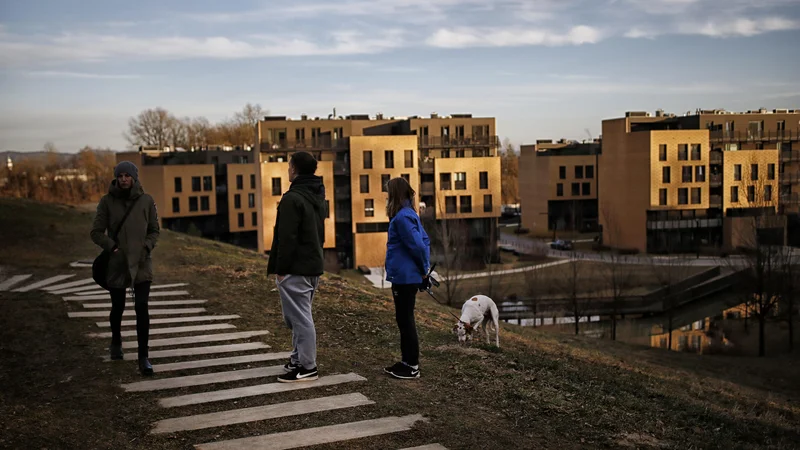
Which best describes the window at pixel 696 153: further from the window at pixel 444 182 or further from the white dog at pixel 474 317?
the white dog at pixel 474 317

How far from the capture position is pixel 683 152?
205ft

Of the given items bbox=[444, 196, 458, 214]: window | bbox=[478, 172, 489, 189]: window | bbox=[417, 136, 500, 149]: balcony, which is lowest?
bbox=[444, 196, 458, 214]: window

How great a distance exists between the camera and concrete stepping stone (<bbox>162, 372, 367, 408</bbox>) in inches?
257

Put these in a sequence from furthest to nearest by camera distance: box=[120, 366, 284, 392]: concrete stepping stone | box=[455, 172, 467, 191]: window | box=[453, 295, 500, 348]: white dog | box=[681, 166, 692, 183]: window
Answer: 1. box=[681, 166, 692, 183]: window
2. box=[455, 172, 467, 191]: window
3. box=[453, 295, 500, 348]: white dog
4. box=[120, 366, 284, 392]: concrete stepping stone

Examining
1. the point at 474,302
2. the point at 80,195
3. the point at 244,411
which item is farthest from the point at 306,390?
the point at 80,195

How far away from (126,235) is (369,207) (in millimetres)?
48134

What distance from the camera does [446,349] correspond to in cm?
924

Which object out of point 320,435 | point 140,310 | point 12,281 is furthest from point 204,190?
point 320,435

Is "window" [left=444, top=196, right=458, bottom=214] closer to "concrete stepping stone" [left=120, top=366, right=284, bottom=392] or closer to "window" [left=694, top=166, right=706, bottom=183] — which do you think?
"window" [left=694, top=166, right=706, bottom=183]

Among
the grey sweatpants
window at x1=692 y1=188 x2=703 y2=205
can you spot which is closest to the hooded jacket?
the grey sweatpants

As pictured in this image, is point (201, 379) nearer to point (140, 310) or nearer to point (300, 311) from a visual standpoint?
point (140, 310)

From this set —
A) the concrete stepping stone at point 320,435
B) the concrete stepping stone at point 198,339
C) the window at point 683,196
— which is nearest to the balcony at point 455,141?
the window at point 683,196

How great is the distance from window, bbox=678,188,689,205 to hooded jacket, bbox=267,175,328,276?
2397 inches

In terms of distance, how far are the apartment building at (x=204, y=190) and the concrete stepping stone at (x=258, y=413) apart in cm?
6200
